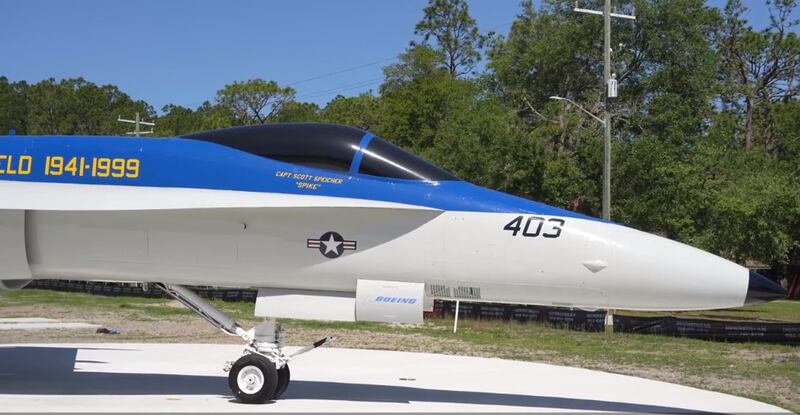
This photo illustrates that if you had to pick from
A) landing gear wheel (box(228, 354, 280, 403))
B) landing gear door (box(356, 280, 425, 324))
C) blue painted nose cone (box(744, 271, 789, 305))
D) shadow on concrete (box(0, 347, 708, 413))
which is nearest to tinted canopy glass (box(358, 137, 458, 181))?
landing gear door (box(356, 280, 425, 324))

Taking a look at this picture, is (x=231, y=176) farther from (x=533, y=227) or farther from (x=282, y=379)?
(x=533, y=227)

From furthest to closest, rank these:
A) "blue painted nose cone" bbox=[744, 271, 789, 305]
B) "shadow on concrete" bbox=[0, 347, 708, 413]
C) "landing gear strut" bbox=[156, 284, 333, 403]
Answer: "shadow on concrete" bbox=[0, 347, 708, 413]
"landing gear strut" bbox=[156, 284, 333, 403]
"blue painted nose cone" bbox=[744, 271, 789, 305]

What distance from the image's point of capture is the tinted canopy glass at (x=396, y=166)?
29.1ft

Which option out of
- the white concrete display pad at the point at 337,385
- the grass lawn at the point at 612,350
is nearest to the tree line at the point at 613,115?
the grass lawn at the point at 612,350

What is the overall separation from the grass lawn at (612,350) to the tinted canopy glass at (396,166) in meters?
5.15

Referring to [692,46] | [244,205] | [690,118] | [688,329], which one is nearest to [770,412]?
[244,205]

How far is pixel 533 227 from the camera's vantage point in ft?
28.0

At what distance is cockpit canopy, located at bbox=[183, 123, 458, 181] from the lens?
892 centimetres

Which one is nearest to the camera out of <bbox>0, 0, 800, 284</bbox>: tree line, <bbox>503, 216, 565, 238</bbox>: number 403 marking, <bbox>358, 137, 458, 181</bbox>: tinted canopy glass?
<bbox>503, 216, 565, 238</bbox>: number 403 marking

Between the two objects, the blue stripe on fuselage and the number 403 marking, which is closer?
the number 403 marking

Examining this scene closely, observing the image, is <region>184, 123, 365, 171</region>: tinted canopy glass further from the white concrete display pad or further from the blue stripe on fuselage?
the white concrete display pad

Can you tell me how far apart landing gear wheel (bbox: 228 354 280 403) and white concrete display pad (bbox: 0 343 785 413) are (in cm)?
12

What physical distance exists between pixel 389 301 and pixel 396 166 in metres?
1.39

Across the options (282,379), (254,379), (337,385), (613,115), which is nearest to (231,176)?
(254,379)
